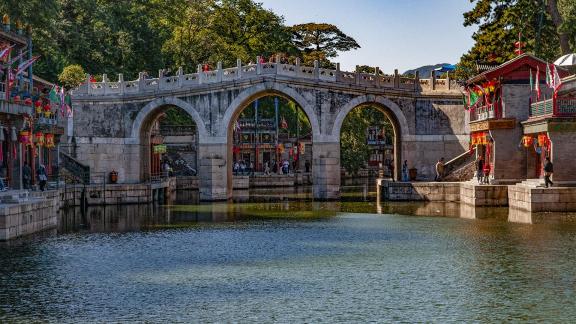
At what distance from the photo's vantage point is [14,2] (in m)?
44.2

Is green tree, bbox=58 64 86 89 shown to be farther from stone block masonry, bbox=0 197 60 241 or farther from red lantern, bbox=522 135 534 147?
red lantern, bbox=522 135 534 147

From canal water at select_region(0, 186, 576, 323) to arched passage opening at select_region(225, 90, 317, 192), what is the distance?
39477 millimetres

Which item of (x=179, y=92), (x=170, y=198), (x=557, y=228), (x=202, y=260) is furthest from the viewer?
(x=170, y=198)

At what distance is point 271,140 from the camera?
86812 mm

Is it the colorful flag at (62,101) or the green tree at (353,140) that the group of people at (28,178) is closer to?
the colorful flag at (62,101)

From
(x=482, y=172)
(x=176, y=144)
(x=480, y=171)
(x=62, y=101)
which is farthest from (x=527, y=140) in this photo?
(x=176, y=144)

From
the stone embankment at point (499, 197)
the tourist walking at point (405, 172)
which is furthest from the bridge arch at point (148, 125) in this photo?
the tourist walking at point (405, 172)

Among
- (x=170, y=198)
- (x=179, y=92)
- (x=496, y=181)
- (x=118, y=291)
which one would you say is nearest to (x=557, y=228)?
(x=496, y=181)

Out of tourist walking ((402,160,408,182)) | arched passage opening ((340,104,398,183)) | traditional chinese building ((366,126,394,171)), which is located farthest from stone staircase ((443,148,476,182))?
traditional chinese building ((366,126,394,171))

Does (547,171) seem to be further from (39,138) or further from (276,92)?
(39,138)

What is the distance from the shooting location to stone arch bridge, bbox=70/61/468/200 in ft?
178

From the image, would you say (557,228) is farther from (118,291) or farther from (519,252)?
(118,291)

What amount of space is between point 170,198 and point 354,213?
67.3ft

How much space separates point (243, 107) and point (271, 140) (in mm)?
29881
